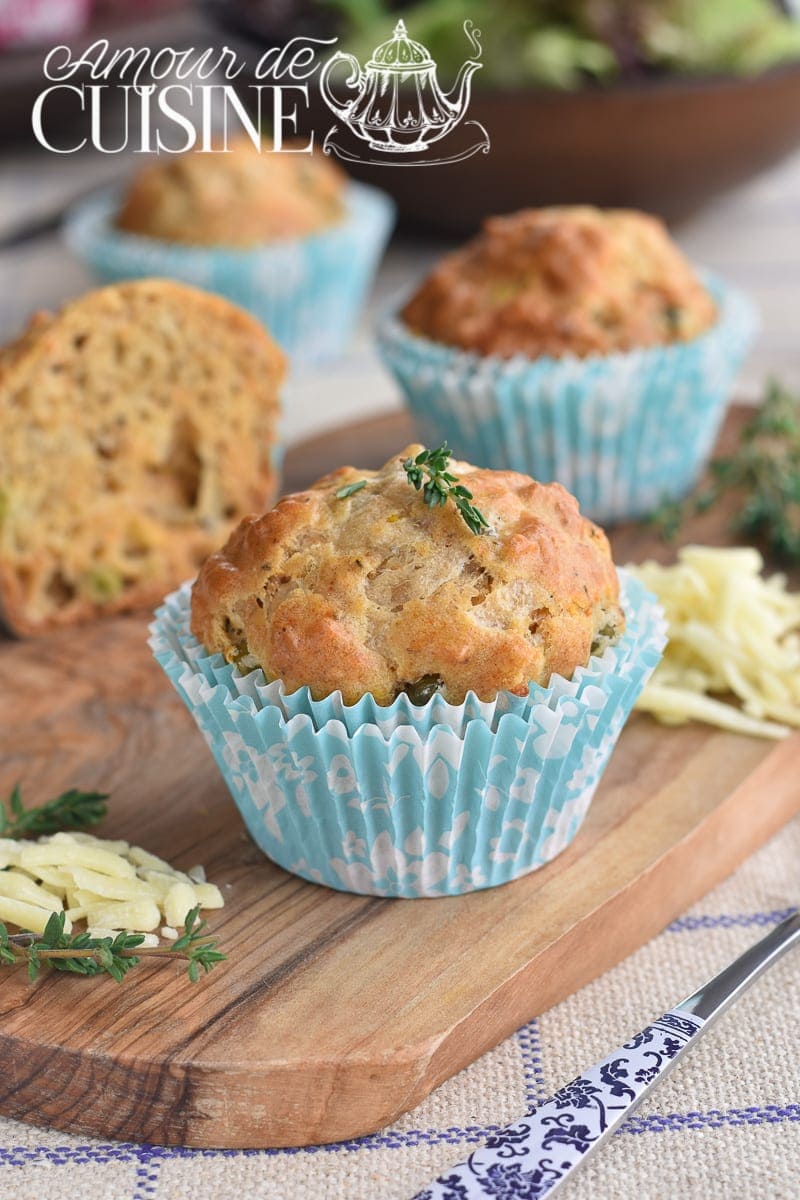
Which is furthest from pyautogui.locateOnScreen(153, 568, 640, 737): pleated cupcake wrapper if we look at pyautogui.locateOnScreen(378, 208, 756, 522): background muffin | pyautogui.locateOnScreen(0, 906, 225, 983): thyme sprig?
pyautogui.locateOnScreen(378, 208, 756, 522): background muffin

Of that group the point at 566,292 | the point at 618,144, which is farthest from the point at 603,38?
the point at 566,292

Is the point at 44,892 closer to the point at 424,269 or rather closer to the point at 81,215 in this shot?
the point at 81,215

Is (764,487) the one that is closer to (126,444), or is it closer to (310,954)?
(126,444)

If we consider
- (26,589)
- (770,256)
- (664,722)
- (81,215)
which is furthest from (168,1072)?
(770,256)

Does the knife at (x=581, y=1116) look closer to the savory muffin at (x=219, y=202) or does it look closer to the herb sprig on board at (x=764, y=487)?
the herb sprig on board at (x=764, y=487)

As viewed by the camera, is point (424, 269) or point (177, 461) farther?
point (424, 269)

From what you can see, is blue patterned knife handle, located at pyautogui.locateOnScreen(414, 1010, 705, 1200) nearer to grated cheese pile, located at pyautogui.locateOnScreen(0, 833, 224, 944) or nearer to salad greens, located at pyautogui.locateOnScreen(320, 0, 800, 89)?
grated cheese pile, located at pyautogui.locateOnScreen(0, 833, 224, 944)

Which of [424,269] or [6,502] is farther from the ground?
[6,502]

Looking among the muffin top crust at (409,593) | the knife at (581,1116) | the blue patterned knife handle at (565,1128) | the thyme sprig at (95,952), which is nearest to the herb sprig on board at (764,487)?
the muffin top crust at (409,593)
